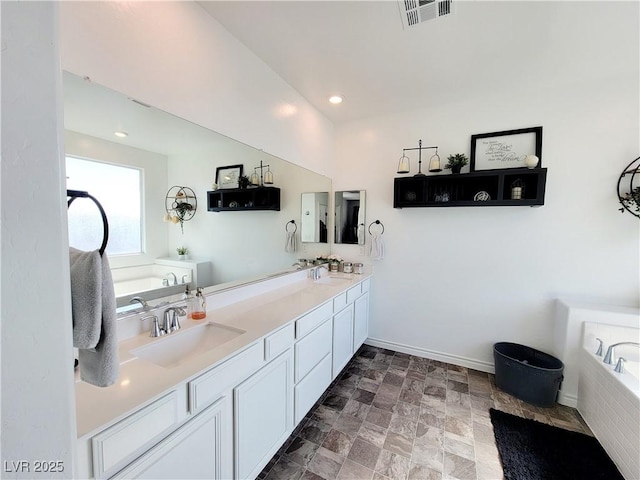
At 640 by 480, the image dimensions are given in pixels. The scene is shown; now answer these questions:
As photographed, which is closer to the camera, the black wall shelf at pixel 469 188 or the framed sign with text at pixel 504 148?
the black wall shelf at pixel 469 188

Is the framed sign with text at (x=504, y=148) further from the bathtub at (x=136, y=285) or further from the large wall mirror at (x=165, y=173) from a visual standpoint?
the bathtub at (x=136, y=285)

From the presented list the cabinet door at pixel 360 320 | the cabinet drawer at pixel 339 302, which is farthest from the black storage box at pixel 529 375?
the cabinet drawer at pixel 339 302

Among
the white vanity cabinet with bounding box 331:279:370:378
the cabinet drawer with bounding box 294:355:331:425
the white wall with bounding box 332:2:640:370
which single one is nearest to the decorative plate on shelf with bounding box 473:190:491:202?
the white wall with bounding box 332:2:640:370

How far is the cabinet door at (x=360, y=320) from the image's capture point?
270 cm

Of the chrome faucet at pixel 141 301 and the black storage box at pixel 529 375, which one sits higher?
the chrome faucet at pixel 141 301

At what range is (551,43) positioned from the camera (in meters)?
1.77

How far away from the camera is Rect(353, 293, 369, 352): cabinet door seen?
106 inches

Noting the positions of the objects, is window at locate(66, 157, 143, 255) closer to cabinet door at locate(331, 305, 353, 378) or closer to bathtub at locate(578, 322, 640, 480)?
cabinet door at locate(331, 305, 353, 378)

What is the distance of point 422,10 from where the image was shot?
152 cm

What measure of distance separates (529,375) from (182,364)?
8.42 ft

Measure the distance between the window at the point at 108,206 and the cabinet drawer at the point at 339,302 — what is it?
4.71ft

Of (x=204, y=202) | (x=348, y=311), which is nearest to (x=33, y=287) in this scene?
(x=204, y=202)

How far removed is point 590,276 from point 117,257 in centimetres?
343

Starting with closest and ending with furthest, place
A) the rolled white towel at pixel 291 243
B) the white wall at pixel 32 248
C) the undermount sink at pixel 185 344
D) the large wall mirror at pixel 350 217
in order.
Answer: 1. the white wall at pixel 32 248
2. the undermount sink at pixel 185 344
3. the rolled white towel at pixel 291 243
4. the large wall mirror at pixel 350 217
